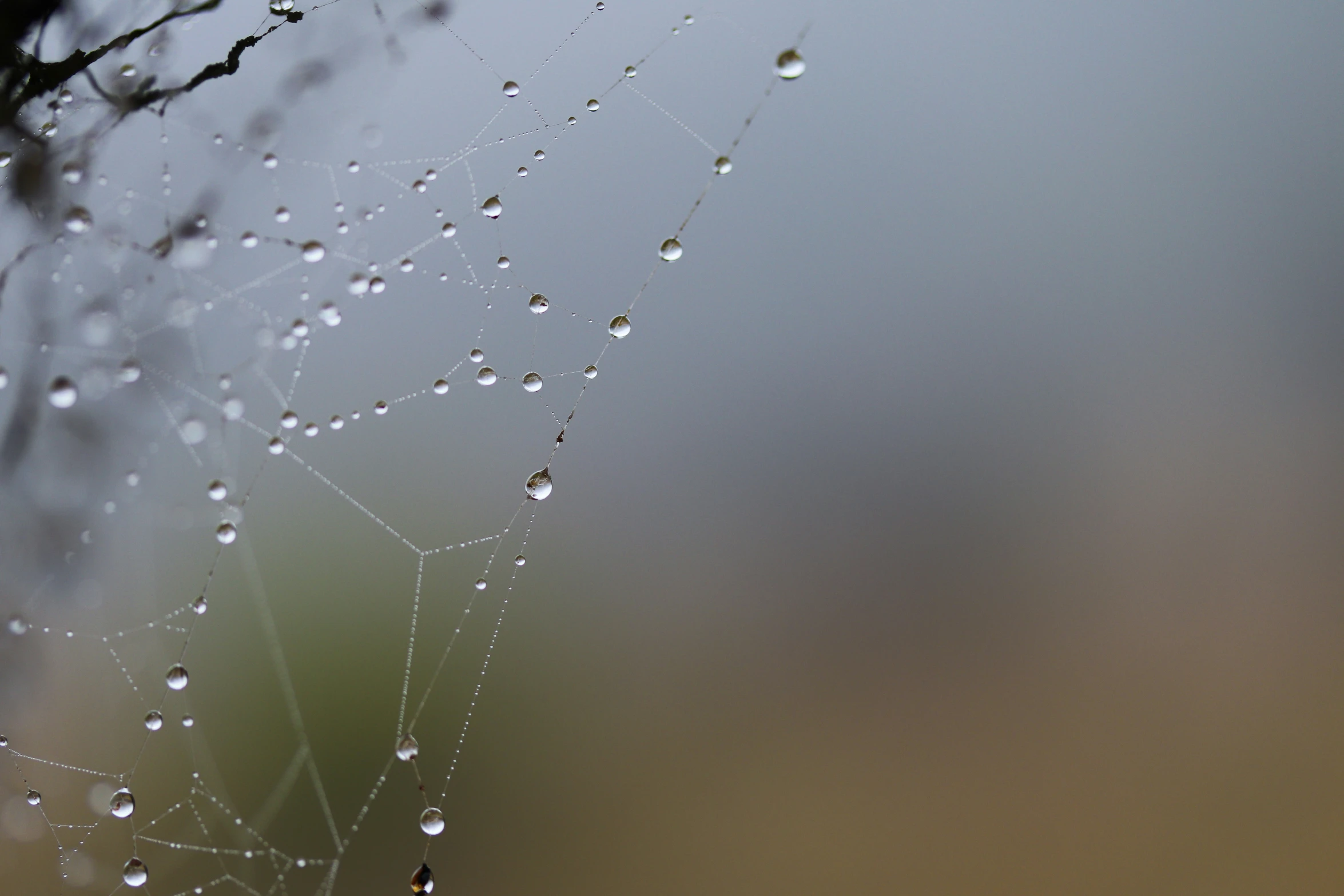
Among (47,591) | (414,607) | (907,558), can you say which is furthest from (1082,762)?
(47,591)

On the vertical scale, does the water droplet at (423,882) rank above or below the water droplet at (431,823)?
below

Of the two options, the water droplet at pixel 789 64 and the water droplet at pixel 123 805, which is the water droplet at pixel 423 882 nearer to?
the water droplet at pixel 123 805

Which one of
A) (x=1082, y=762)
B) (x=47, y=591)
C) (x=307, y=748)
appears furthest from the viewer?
(x=1082, y=762)

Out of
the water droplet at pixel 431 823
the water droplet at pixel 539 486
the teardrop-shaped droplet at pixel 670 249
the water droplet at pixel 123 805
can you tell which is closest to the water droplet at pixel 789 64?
the teardrop-shaped droplet at pixel 670 249

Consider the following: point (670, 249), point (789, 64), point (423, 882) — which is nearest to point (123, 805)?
point (423, 882)

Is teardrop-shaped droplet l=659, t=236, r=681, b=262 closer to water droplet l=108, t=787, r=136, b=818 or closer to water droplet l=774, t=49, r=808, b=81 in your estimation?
water droplet l=774, t=49, r=808, b=81

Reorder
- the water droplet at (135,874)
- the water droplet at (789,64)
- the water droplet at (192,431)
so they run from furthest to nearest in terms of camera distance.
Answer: the water droplet at (192,431), the water droplet at (135,874), the water droplet at (789,64)

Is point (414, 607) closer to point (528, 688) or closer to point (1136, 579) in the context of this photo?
point (528, 688)
